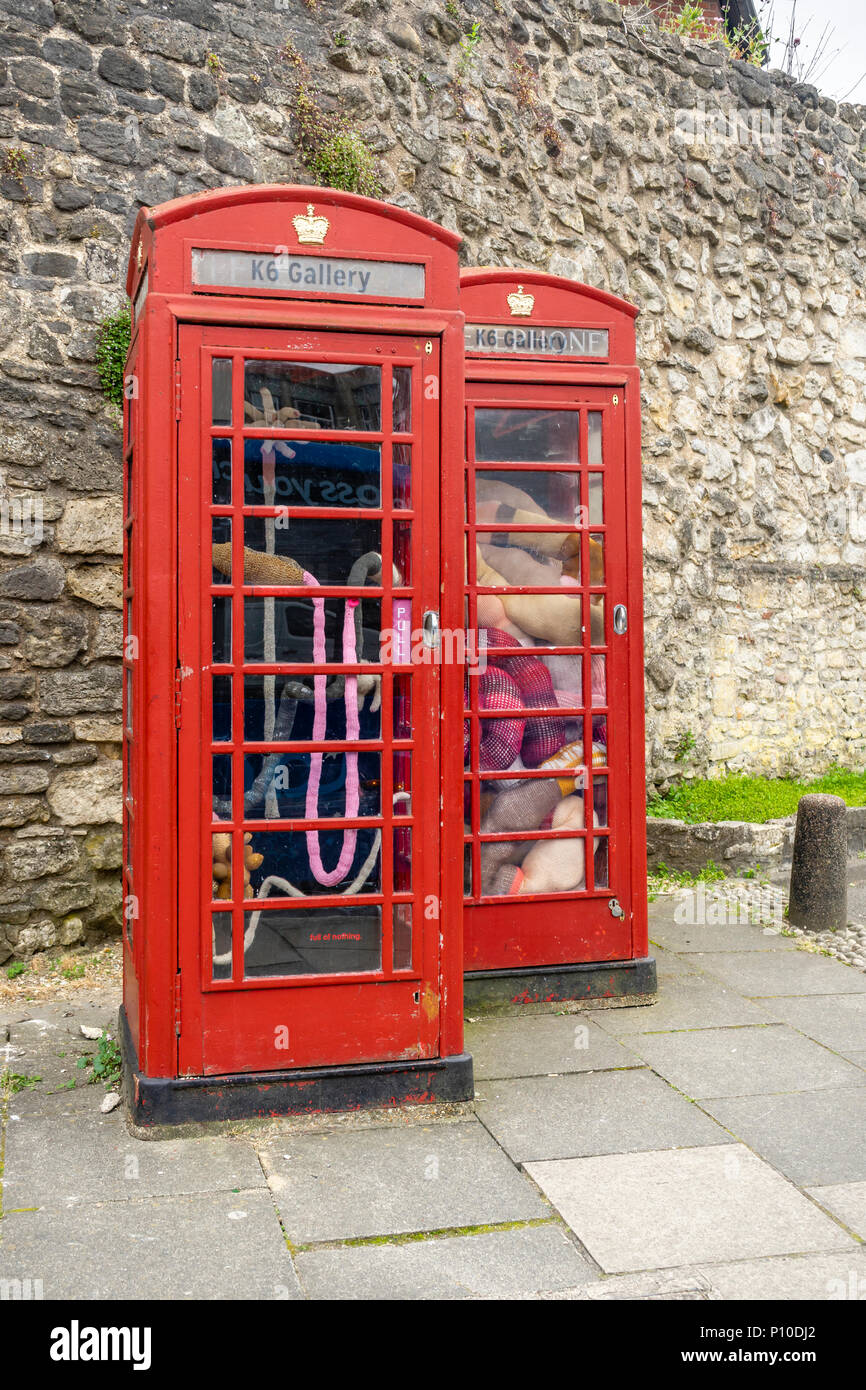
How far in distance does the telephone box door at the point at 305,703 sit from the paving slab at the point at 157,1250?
0.60 metres

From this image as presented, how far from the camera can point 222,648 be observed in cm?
370

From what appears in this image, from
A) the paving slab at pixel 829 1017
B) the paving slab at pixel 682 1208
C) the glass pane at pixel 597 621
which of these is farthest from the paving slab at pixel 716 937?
the paving slab at pixel 682 1208

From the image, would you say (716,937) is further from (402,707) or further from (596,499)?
(402,707)

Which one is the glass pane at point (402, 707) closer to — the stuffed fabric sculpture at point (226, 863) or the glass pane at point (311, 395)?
the stuffed fabric sculpture at point (226, 863)

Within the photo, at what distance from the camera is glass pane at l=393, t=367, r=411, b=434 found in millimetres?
3779

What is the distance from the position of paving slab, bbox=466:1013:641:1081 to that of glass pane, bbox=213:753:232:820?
1.37 m

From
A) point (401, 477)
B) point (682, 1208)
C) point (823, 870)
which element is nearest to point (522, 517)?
point (401, 477)

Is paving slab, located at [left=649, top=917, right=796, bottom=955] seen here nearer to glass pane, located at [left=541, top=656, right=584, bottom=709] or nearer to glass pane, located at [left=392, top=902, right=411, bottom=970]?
glass pane, located at [left=541, top=656, right=584, bottom=709]

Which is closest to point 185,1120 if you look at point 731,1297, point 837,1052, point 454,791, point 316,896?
point 316,896

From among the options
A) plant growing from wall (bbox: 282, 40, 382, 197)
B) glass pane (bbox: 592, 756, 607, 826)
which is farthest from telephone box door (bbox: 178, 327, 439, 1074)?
plant growing from wall (bbox: 282, 40, 382, 197)

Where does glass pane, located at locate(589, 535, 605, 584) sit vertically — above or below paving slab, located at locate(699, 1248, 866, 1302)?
above

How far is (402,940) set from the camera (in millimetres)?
3854

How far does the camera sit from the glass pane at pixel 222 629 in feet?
12.1

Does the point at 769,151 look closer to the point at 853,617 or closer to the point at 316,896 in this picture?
the point at 853,617
